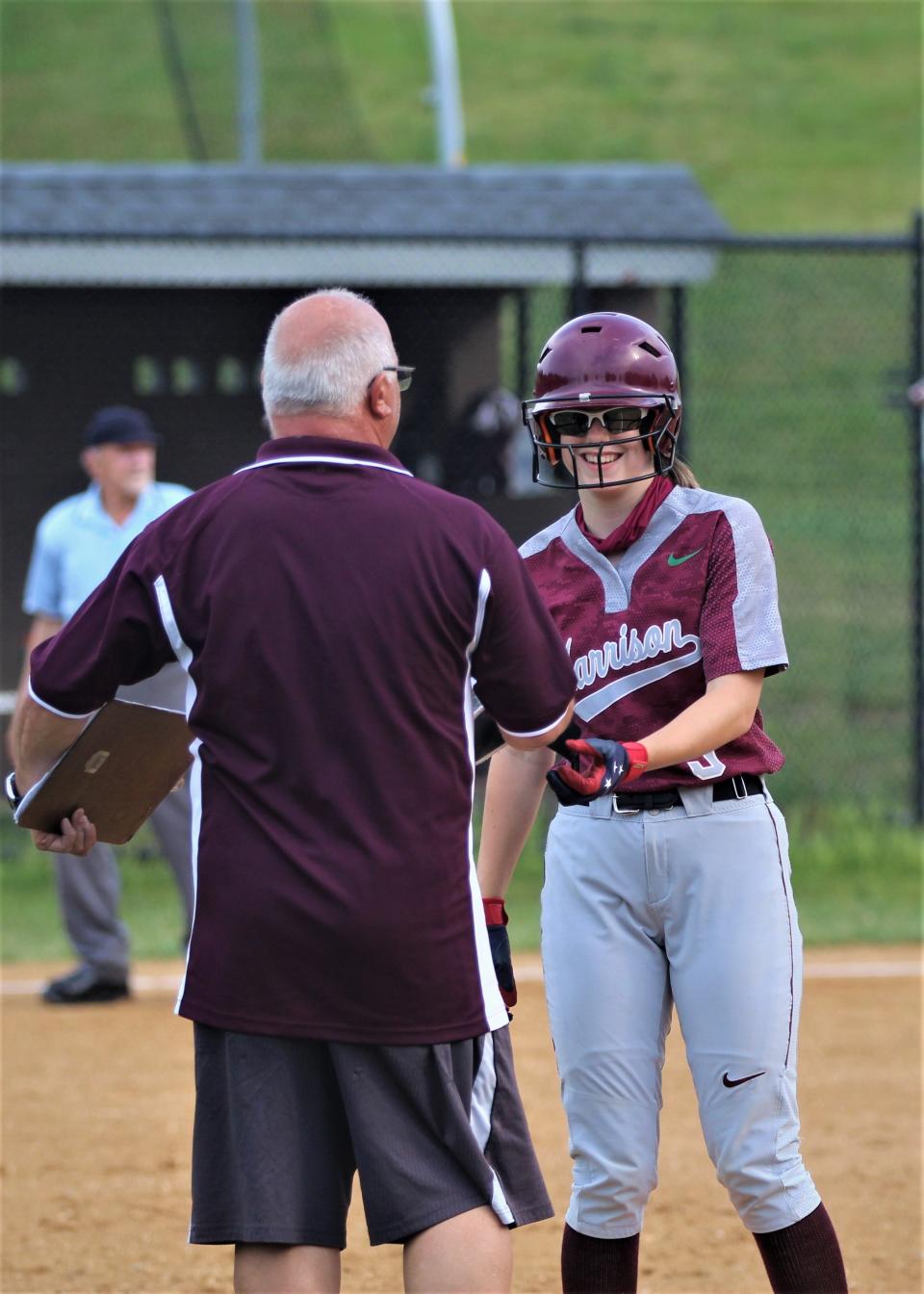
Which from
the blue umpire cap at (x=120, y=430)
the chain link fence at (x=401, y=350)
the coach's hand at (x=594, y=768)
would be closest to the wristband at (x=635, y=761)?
the coach's hand at (x=594, y=768)

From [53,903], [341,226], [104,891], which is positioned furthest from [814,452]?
[104,891]

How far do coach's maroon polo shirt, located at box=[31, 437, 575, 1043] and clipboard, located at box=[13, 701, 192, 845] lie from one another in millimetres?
226

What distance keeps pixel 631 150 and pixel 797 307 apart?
7129 mm

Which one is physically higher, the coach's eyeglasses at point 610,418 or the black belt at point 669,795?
the coach's eyeglasses at point 610,418

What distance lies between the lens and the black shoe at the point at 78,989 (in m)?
6.81

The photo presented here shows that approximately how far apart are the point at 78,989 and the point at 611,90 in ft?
96.1

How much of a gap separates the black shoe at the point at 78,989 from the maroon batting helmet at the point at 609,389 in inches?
163

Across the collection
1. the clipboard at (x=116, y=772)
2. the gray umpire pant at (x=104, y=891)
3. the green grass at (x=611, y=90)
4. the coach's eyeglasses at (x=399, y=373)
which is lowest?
the gray umpire pant at (x=104, y=891)

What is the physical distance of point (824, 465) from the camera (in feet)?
68.6

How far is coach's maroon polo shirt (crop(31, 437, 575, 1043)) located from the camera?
2.53 metres

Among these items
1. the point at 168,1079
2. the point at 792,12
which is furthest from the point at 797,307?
the point at 168,1079

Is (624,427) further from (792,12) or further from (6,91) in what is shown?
(792,12)

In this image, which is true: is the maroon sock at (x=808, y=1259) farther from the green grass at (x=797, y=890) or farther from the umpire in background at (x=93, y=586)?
→ the green grass at (x=797, y=890)

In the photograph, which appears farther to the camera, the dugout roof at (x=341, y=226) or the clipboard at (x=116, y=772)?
the dugout roof at (x=341, y=226)
